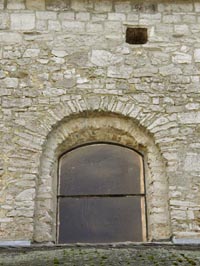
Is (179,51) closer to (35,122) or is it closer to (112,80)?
(112,80)

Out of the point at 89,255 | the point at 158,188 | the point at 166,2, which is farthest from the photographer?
the point at 166,2

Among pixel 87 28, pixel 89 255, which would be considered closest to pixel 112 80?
pixel 87 28

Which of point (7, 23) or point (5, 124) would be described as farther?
point (7, 23)

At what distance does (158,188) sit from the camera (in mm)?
7082

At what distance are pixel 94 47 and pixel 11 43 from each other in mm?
1030

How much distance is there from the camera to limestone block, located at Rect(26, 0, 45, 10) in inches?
323

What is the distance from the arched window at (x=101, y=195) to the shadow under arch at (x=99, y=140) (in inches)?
3.9

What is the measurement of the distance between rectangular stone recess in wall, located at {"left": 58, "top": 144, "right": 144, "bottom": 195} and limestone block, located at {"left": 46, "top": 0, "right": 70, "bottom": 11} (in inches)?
73.8

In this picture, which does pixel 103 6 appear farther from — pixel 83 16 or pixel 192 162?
pixel 192 162

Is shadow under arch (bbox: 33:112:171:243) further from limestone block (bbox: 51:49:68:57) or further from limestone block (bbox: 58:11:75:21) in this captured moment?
limestone block (bbox: 58:11:75:21)

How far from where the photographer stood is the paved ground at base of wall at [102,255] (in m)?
5.09

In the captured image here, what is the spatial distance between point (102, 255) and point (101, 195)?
1.85m

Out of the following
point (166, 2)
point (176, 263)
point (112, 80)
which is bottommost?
point (176, 263)

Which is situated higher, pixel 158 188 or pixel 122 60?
pixel 122 60
